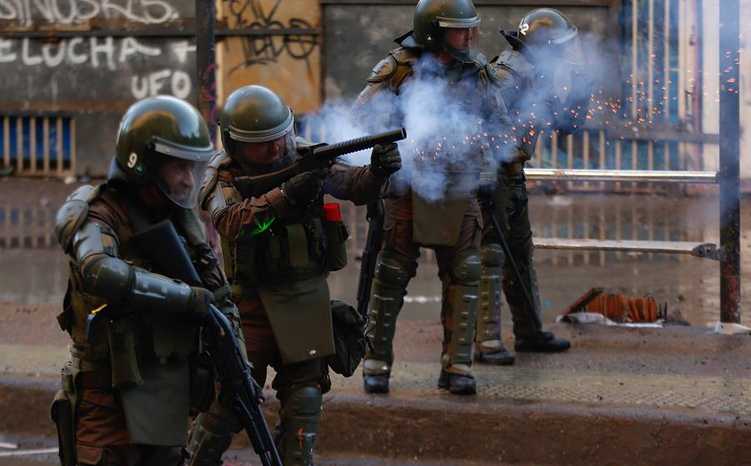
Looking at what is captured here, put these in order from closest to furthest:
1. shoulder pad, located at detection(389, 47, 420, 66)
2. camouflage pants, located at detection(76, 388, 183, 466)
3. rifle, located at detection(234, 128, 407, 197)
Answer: camouflage pants, located at detection(76, 388, 183, 466), rifle, located at detection(234, 128, 407, 197), shoulder pad, located at detection(389, 47, 420, 66)

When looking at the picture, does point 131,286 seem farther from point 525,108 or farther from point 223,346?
point 525,108

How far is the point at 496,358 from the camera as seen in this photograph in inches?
286

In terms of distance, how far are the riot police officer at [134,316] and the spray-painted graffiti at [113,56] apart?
1229 cm

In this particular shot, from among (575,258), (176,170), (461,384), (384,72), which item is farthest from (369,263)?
(575,258)

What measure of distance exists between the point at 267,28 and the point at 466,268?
10040 mm

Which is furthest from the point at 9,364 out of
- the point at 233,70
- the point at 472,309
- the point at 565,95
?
the point at 233,70

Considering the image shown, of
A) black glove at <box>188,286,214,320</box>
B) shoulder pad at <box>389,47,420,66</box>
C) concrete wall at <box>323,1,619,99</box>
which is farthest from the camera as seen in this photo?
concrete wall at <box>323,1,619,99</box>

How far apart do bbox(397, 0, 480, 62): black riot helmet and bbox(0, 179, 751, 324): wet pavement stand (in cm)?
269

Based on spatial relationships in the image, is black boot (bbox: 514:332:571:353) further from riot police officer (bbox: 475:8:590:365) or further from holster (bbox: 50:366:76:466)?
holster (bbox: 50:366:76:466)

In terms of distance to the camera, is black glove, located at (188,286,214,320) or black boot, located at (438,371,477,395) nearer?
black glove, located at (188,286,214,320)

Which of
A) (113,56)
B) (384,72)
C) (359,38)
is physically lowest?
(384,72)

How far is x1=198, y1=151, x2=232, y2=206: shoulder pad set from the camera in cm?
528

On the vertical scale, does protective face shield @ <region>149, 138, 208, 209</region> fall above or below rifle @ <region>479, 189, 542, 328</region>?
above

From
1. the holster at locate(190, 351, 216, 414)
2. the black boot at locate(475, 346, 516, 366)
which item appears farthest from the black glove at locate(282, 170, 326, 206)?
the black boot at locate(475, 346, 516, 366)
